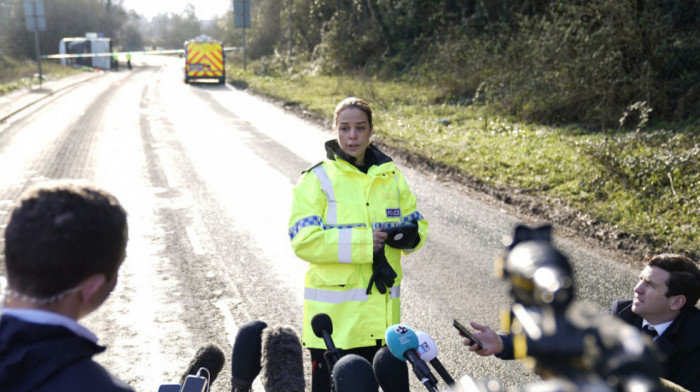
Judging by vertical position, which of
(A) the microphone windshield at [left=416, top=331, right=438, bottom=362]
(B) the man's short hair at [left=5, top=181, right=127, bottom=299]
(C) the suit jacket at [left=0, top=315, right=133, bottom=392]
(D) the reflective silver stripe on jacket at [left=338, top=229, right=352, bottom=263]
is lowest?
(A) the microphone windshield at [left=416, top=331, right=438, bottom=362]

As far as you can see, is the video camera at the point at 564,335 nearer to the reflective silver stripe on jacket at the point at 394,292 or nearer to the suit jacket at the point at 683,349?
the reflective silver stripe on jacket at the point at 394,292

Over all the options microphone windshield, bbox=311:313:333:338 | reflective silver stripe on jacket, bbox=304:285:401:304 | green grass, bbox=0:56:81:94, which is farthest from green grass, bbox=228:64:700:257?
green grass, bbox=0:56:81:94

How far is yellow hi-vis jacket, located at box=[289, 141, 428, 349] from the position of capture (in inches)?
130

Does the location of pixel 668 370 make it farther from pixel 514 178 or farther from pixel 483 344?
pixel 514 178

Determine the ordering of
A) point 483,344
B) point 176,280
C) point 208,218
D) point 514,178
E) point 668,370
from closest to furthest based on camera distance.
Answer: point 483,344
point 668,370
point 176,280
point 208,218
point 514,178

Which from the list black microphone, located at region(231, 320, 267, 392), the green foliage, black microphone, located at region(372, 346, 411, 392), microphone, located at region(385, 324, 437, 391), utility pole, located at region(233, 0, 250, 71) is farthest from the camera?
utility pole, located at region(233, 0, 250, 71)

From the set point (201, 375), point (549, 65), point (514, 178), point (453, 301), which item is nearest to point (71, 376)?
point (201, 375)

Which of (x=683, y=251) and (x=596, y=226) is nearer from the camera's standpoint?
(x=683, y=251)

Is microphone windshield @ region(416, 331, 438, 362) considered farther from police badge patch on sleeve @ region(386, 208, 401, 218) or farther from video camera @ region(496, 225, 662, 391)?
video camera @ region(496, 225, 662, 391)

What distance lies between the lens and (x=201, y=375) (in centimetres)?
318

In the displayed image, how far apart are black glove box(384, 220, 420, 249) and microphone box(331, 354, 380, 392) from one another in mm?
729

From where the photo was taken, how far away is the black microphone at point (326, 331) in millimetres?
3104

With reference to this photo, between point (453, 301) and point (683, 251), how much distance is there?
292 centimetres

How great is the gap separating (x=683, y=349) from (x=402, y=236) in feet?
5.44
